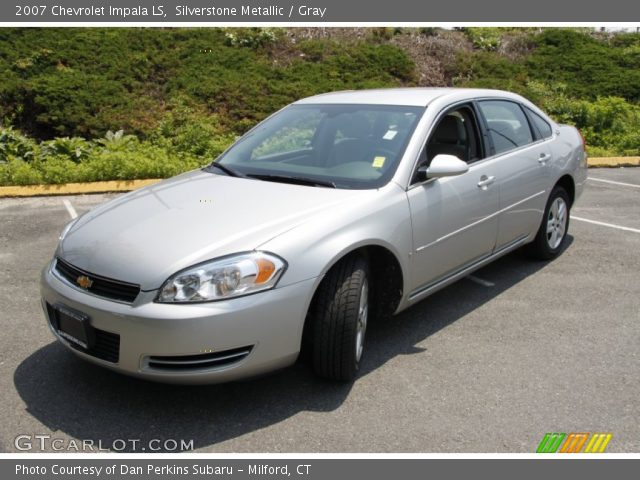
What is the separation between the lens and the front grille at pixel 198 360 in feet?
10.3

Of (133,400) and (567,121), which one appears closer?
(133,400)

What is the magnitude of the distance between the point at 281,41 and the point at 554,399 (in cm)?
1278

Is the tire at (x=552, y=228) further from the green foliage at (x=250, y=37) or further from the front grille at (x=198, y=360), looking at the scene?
the green foliage at (x=250, y=37)

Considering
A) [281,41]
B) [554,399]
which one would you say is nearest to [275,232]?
[554,399]

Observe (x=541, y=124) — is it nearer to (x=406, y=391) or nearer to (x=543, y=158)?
(x=543, y=158)

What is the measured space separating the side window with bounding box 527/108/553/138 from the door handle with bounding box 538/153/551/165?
230mm

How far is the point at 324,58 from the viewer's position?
14.5 metres

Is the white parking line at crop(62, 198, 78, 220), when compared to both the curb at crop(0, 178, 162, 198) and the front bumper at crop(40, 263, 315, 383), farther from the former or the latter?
the front bumper at crop(40, 263, 315, 383)

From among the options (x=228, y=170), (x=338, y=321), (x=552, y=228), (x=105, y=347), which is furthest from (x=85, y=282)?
(x=552, y=228)

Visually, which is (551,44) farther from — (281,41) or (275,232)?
(275,232)

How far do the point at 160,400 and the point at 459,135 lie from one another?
2.75 meters

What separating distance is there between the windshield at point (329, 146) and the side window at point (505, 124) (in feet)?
2.80

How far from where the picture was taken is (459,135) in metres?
4.73
